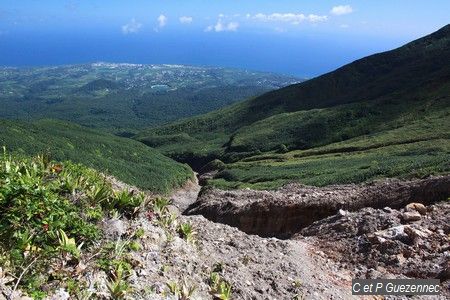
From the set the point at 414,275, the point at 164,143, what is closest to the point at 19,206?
the point at 414,275

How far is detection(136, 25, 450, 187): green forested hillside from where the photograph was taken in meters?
44.9

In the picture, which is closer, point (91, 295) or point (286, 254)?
point (91, 295)

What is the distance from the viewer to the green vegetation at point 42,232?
7.17 m

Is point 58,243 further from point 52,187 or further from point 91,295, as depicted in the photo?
point 52,187

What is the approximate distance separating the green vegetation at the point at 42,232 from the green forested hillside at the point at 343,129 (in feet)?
74.1

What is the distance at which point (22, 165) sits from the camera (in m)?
11.0

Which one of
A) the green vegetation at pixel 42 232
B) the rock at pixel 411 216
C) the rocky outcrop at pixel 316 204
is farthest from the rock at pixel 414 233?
the green vegetation at pixel 42 232

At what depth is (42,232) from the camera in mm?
8047

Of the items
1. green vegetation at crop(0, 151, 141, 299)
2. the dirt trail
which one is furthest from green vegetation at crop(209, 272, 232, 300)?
the dirt trail

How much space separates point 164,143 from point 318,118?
38.8m

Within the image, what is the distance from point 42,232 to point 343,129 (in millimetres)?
74148

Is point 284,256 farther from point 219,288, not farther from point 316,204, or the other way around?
point 316,204

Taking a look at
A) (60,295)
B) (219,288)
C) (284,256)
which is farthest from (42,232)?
(284,256)

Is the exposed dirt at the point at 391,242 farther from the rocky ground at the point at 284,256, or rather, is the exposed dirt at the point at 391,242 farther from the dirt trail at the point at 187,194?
the dirt trail at the point at 187,194
